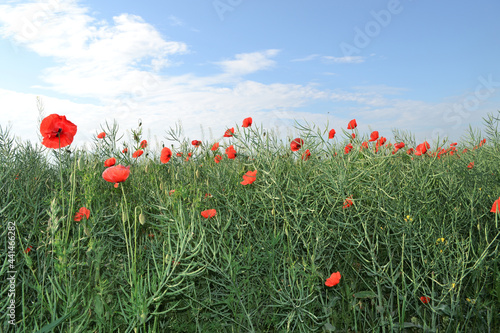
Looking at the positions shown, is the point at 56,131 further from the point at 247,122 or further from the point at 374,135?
the point at 374,135

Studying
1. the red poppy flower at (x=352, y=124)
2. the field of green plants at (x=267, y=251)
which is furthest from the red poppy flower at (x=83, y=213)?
the red poppy flower at (x=352, y=124)

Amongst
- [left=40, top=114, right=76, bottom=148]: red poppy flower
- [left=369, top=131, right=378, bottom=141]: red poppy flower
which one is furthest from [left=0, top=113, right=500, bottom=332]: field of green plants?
[left=369, top=131, right=378, bottom=141]: red poppy flower

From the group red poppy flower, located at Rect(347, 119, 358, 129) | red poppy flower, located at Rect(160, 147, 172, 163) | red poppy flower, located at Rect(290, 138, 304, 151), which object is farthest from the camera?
red poppy flower, located at Rect(160, 147, 172, 163)

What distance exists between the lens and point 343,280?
6.77 feet

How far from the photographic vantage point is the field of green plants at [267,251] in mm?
1695

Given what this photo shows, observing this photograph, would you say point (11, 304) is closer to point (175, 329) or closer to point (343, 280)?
point (175, 329)

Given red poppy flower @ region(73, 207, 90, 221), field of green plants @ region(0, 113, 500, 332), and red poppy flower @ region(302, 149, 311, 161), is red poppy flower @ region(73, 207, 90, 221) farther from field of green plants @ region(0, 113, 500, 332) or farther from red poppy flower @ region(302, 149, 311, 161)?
red poppy flower @ region(302, 149, 311, 161)

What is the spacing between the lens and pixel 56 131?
1.76 meters

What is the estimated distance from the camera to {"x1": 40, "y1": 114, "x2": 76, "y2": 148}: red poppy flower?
1710 millimetres

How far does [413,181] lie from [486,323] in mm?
963

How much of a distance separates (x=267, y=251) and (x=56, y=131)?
1.34 meters

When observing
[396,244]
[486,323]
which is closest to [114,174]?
[396,244]

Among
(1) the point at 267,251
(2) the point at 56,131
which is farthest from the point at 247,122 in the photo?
(2) the point at 56,131

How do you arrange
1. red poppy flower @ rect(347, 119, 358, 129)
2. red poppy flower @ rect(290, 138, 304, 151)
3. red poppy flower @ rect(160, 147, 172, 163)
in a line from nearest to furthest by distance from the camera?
1. red poppy flower @ rect(290, 138, 304, 151)
2. red poppy flower @ rect(347, 119, 358, 129)
3. red poppy flower @ rect(160, 147, 172, 163)
